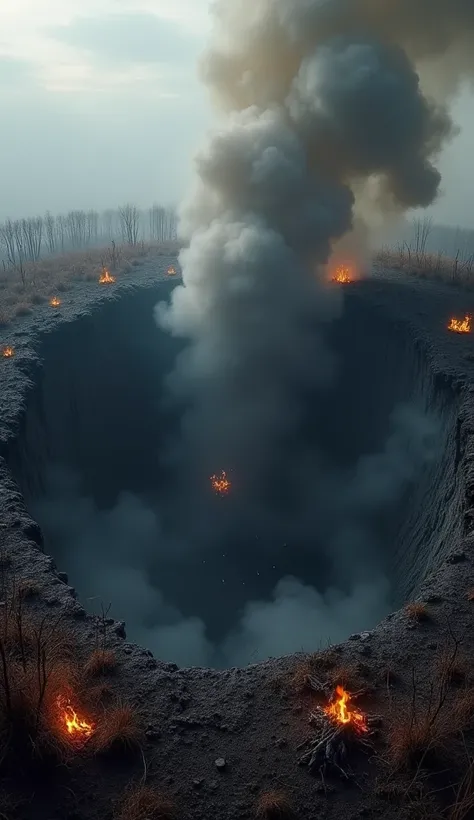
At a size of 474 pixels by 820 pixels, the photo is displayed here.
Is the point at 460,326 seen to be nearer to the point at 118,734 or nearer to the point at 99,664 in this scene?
the point at 99,664

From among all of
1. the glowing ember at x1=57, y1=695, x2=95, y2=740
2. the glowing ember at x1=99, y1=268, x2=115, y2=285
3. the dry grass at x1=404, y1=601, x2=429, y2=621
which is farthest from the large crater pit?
the glowing ember at x1=57, y1=695, x2=95, y2=740

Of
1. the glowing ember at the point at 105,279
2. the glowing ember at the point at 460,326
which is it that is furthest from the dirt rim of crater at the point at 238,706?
the glowing ember at the point at 105,279

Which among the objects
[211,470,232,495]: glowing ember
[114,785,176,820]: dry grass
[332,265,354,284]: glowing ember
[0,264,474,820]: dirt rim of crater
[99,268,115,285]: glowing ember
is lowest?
[211,470,232,495]: glowing ember

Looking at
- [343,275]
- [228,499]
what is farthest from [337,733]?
[343,275]

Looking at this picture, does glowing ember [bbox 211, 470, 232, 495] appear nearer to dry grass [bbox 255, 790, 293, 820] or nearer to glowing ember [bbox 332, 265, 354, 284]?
glowing ember [bbox 332, 265, 354, 284]

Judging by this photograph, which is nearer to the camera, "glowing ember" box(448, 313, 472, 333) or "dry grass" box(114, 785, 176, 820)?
"dry grass" box(114, 785, 176, 820)

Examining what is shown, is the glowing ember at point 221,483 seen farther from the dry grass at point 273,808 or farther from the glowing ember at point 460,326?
the dry grass at point 273,808
